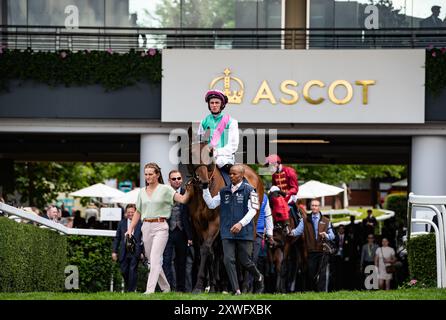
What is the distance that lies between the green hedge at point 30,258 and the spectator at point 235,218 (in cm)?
280

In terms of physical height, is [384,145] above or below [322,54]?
below

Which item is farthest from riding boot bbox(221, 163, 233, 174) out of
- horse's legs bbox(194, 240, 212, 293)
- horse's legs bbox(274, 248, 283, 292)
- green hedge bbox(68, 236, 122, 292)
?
green hedge bbox(68, 236, 122, 292)

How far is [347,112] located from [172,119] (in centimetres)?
465

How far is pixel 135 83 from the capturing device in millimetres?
32906

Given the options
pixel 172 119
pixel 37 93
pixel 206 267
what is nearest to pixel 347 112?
pixel 172 119

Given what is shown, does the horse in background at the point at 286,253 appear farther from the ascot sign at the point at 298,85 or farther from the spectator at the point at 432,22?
the spectator at the point at 432,22

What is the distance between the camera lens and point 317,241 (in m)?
26.2

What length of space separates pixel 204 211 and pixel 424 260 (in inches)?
143

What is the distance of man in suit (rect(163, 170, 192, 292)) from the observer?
18.9 meters

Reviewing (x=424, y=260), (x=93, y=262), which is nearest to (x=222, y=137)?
(x=424, y=260)

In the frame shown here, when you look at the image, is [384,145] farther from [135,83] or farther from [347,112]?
[135,83]

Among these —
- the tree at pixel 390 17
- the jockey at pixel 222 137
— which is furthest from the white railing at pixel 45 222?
the tree at pixel 390 17
